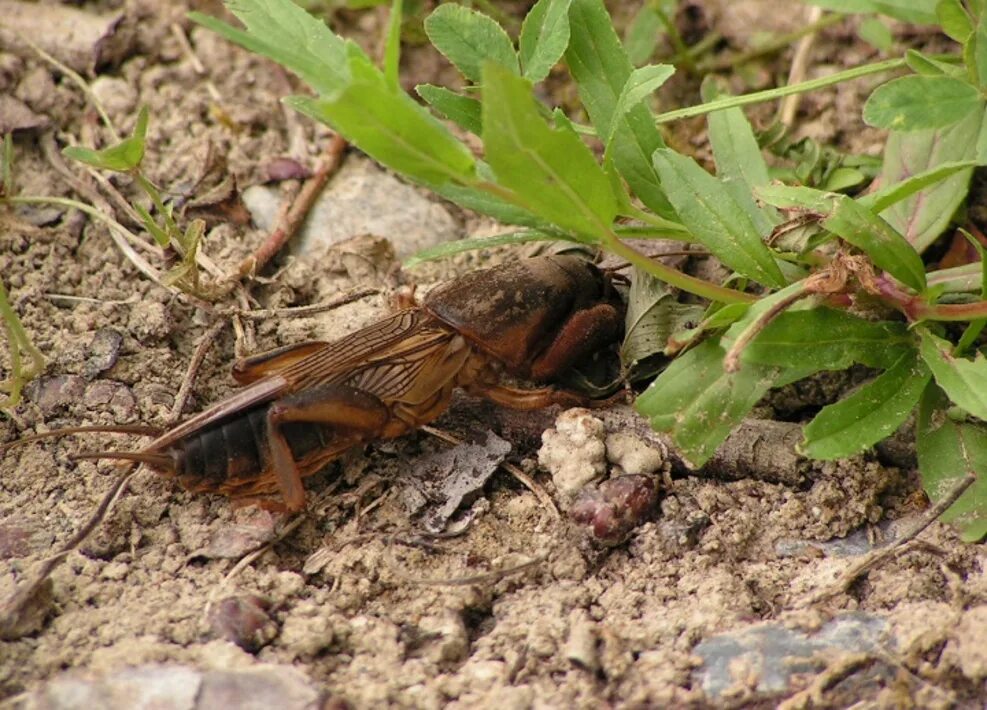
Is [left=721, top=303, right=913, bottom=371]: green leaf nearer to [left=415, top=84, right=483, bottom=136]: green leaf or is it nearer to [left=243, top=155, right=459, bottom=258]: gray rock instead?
[left=415, top=84, right=483, bottom=136]: green leaf

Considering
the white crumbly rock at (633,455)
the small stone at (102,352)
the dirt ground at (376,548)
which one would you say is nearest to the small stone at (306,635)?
the dirt ground at (376,548)

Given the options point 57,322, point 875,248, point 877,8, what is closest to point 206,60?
point 57,322

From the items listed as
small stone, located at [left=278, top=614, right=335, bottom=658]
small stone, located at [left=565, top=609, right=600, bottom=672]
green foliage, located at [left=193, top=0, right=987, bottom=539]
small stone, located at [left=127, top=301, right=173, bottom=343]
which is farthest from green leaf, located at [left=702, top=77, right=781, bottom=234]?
small stone, located at [left=127, top=301, right=173, bottom=343]

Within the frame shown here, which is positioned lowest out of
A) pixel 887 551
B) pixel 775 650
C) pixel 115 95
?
pixel 887 551

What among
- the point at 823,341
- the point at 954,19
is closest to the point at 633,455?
the point at 823,341

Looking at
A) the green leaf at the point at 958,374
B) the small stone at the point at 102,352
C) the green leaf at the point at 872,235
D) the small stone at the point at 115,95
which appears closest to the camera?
the green leaf at the point at 958,374

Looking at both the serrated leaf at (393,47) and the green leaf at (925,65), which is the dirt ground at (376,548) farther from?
the serrated leaf at (393,47)

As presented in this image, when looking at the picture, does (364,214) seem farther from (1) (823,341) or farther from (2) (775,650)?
(2) (775,650)
